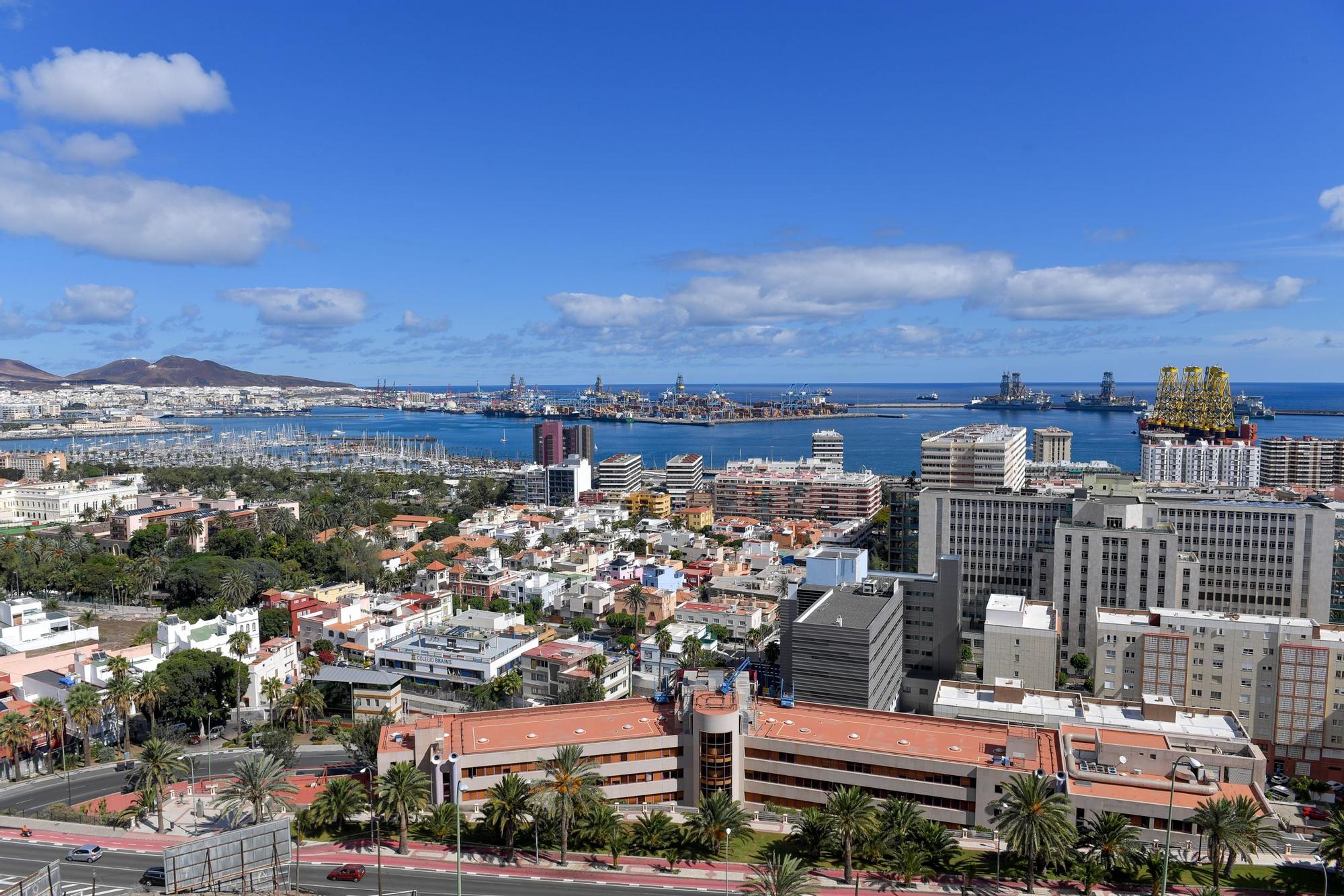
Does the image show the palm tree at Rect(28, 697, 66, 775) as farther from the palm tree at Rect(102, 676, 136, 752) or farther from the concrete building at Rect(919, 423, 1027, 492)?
the concrete building at Rect(919, 423, 1027, 492)

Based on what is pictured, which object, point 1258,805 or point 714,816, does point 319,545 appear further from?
point 1258,805

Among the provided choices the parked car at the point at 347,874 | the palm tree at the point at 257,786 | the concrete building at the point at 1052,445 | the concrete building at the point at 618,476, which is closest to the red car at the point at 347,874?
the parked car at the point at 347,874

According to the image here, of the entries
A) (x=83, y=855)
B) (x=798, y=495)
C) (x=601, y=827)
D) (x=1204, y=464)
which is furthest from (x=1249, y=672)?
(x=1204, y=464)

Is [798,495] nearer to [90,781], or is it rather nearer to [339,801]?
[90,781]

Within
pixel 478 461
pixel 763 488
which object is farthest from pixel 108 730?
pixel 478 461

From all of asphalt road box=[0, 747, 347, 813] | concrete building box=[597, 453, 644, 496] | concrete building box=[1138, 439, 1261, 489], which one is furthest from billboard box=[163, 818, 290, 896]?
concrete building box=[1138, 439, 1261, 489]
